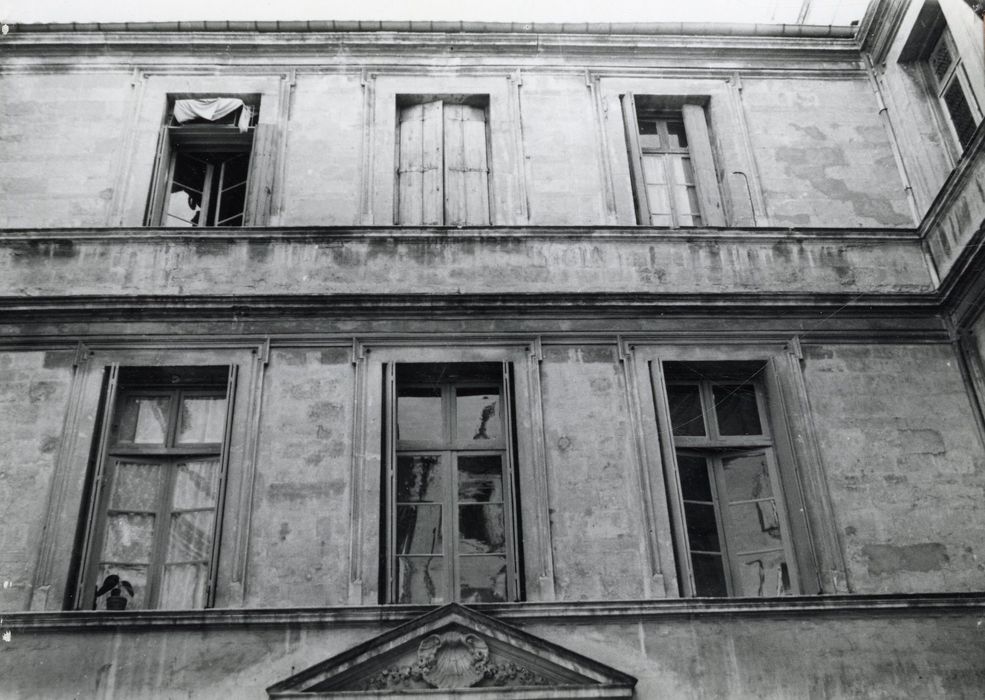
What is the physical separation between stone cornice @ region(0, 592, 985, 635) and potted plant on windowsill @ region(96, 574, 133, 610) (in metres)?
0.48

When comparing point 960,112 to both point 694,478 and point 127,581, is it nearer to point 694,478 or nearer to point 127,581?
point 694,478

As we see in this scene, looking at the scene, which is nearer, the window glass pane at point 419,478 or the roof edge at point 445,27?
the window glass pane at point 419,478

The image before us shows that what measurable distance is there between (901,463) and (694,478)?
1785 millimetres

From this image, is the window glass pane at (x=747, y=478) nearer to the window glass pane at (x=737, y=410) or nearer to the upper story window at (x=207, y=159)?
the window glass pane at (x=737, y=410)

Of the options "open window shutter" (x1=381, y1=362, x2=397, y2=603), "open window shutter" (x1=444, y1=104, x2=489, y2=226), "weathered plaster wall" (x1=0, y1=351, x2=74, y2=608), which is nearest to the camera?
"weathered plaster wall" (x1=0, y1=351, x2=74, y2=608)

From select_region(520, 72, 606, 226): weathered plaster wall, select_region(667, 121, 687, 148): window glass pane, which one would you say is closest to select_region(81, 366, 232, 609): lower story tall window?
select_region(520, 72, 606, 226): weathered plaster wall

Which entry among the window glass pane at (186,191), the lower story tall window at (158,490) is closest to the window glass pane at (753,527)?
the lower story tall window at (158,490)

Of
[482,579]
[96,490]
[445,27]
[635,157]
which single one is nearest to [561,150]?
[635,157]

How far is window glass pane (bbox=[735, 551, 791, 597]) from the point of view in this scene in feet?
28.3

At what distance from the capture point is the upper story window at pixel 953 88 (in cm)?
1038

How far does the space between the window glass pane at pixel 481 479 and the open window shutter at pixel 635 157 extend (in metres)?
3.07

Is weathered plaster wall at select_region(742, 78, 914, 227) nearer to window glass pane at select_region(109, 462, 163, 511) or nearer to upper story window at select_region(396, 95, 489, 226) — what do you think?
upper story window at select_region(396, 95, 489, 226)

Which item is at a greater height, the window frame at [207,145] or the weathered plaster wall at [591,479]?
the window frame at [207,145]

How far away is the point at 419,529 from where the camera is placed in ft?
28.8
